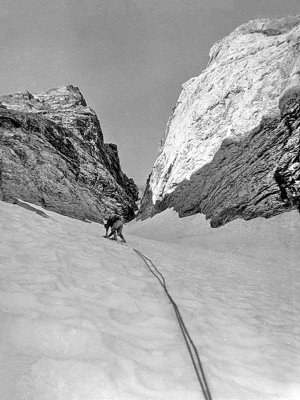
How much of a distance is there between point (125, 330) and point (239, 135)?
39.7m

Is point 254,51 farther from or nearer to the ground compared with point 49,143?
farther from the ground

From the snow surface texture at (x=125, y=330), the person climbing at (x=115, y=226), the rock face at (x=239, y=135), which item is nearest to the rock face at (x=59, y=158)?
the person climbing at (x=115, y=226)

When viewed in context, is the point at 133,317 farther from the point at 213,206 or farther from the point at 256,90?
the point at 256,90

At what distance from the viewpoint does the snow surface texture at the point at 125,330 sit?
351cm

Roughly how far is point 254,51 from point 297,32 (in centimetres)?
1026

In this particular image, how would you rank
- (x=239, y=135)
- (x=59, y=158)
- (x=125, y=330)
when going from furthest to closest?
(x=59, y=158)
(x=239, y=135)
(x=125, y=330)

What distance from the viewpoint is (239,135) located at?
40875 mm

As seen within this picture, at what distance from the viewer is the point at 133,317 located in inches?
210

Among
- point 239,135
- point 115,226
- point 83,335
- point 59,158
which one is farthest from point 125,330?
point 59,158

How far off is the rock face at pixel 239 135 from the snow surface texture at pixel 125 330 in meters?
22.4

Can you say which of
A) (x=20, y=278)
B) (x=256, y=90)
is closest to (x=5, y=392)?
(x=20, y=278)

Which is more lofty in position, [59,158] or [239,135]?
[239,135]

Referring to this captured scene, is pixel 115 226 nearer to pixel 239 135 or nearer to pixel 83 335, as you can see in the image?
pixel 83 335

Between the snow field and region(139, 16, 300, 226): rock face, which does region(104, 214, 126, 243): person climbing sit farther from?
region(139, 16, 300, 226): rock face
